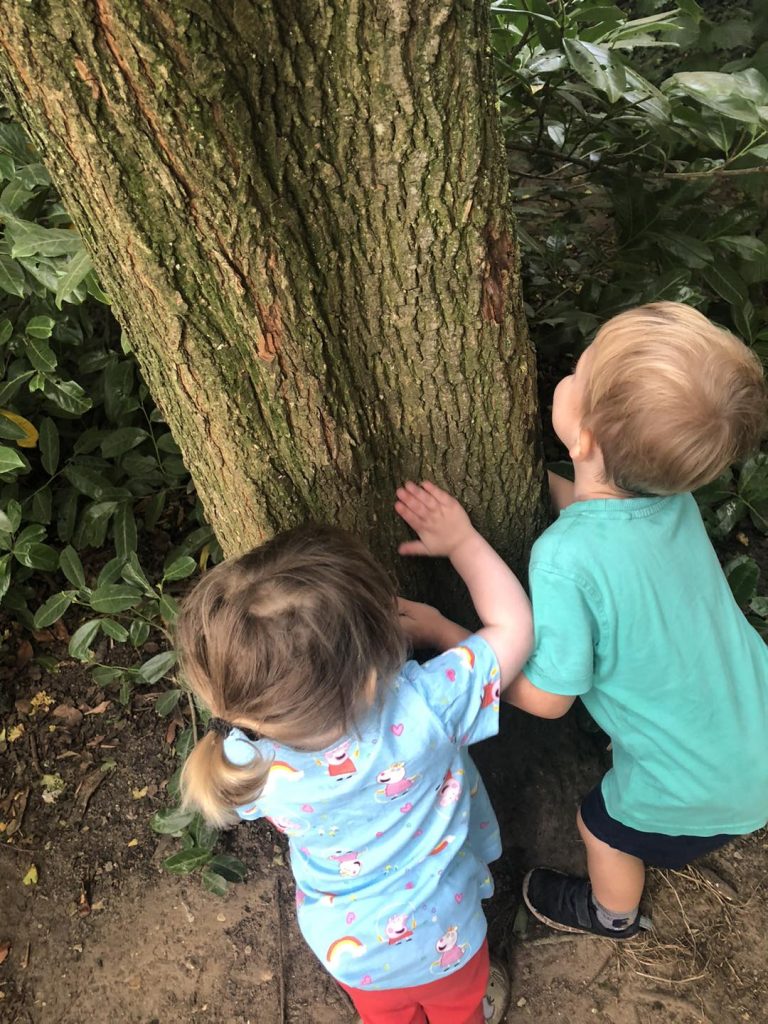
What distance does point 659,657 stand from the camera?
1330 millimetres

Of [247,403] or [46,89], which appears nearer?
[46,89]

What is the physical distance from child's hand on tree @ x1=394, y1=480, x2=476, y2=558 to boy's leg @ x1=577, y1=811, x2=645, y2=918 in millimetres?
804

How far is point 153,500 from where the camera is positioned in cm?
238

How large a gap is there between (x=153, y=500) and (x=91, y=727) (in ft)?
2.43

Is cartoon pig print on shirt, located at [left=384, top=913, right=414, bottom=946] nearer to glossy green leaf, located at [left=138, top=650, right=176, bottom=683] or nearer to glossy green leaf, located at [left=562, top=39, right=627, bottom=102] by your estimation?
glossy green leaf, located at [left=138, top=650, right=176, bottom=683]

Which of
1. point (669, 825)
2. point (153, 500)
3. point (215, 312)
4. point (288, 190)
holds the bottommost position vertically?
point (669, 825)

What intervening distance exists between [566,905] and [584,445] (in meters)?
1.27

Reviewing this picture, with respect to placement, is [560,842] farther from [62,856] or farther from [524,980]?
[62,856]

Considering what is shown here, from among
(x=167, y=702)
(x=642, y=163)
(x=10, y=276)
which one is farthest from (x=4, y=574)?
(x=642, y=163)

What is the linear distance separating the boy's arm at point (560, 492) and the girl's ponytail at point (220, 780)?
Result: 891 mm

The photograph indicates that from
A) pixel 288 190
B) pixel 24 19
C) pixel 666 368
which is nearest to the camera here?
pixel 24 19

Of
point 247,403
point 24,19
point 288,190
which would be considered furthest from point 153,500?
point 24,19

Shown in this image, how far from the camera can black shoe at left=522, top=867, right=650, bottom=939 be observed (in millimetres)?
1881

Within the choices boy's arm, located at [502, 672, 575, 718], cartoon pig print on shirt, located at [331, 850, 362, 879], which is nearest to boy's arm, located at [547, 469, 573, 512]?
boy's arm, located at [502, 672, 575, 718]
